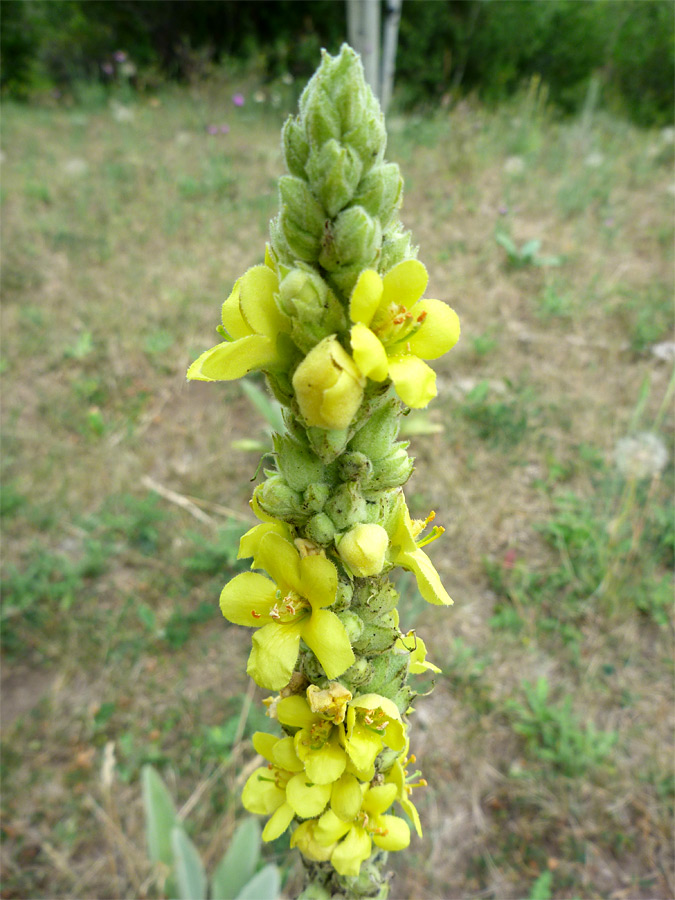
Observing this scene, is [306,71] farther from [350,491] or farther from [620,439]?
[350,491]

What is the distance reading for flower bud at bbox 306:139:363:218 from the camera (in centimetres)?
93

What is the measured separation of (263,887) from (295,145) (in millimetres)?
2072

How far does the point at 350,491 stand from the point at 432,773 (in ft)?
7.87

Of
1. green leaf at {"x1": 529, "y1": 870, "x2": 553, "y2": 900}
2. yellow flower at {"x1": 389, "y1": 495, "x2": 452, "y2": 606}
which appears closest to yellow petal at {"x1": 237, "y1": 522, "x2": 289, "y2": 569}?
yellow flower at {"x1": 389, "y1": 495, "x2": 452, "y2": 606}

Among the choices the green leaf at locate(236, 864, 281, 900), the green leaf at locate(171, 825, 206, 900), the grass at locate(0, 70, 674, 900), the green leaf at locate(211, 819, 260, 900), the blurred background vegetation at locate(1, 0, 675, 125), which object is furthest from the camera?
the blurred background vegetation at locate(1, 0, 675, 125)

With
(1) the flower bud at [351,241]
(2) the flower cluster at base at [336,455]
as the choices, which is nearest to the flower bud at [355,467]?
(2) the flower cluster at base at [336,455]

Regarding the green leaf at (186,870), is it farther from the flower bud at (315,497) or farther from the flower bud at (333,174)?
the flower bud at (333,174)

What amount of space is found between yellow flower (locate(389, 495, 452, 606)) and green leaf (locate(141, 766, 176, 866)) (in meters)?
1.65

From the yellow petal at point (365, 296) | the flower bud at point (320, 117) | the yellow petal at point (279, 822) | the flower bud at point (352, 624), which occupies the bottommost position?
the yellow petal at point (279, 822)

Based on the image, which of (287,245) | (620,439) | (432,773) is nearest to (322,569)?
(287,245)

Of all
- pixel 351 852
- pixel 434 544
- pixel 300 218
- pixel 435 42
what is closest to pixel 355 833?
pixel 351 852

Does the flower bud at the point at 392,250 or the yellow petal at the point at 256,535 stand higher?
the flower bud at the point at 392,250

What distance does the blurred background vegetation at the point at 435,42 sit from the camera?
13.4 m

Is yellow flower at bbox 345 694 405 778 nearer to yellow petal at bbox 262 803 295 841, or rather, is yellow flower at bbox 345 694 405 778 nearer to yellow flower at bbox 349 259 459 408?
yellow petal at bbox 262 803 295 841
